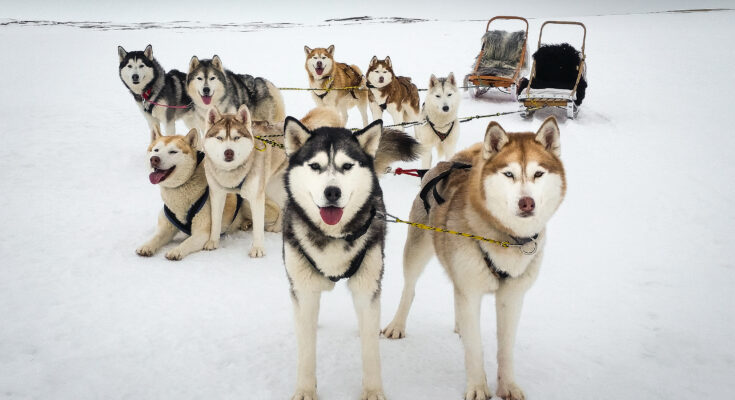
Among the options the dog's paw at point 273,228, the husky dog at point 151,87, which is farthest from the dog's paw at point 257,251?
the husky dog at point 151,87

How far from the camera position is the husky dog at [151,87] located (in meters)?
4.86

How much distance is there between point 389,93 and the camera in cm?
583

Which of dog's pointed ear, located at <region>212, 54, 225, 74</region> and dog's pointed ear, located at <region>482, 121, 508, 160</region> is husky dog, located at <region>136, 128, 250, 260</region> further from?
dog's pointed ear, located at <region>482, 121, 508, 160</region>

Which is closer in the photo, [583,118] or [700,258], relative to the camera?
[700,258]

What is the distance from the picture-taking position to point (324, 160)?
163 centimetres

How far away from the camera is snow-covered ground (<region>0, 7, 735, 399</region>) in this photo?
195 cm

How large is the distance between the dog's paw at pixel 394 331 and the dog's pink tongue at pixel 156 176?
70.0 inches

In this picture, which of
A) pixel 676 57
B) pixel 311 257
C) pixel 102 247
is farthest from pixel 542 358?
pixel 676 57

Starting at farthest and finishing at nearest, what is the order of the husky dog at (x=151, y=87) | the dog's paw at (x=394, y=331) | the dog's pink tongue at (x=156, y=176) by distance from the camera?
1. the husky dog at (x=151, y=87)
2. the dog's pink tongue at (x=156, y=176)
3. the dog's paw at (x=394, y=331)

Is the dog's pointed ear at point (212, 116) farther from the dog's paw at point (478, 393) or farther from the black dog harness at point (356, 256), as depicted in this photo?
the dog's paw at point (478, 393)

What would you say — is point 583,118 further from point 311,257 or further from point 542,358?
point 311,257

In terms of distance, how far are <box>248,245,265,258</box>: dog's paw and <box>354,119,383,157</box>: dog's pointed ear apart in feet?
5.54

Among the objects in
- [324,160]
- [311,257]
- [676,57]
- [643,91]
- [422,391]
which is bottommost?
[422,391]

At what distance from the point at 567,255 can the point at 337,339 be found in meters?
1.97
